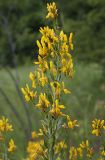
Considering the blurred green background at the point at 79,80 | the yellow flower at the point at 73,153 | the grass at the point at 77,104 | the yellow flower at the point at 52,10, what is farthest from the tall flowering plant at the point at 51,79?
the grass at the point at 77,104

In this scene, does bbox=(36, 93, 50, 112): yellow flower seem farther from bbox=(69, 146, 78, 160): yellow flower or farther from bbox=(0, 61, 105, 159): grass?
bbox=(0, 61, 105, 159): grass

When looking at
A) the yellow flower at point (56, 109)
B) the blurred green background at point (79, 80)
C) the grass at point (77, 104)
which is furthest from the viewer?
the grass at point (77, 104)

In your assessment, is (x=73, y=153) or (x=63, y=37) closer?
(x=63, y=37)

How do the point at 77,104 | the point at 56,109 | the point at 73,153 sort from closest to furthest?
the point at 56,109 < the point at 73,153 < the point at 77,104

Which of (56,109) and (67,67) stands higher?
(67,67)

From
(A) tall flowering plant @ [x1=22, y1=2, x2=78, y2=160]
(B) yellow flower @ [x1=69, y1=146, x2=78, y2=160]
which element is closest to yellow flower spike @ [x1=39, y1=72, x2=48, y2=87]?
(A) tall flowering plant @ [x1=22, y1=2, x2=78, y2=160]

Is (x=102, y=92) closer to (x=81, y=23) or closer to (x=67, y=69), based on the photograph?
(x=81, y=23)

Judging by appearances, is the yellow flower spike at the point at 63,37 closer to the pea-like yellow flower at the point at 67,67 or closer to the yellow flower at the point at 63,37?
the yellow flower at the point at 63,37

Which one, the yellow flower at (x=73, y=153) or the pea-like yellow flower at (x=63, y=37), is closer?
the pea-like yellow flower at (x=63, y=37)

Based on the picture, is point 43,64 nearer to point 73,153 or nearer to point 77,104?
point 73,153

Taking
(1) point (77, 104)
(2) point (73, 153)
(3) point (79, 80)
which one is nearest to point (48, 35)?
(2) point (73, 153)

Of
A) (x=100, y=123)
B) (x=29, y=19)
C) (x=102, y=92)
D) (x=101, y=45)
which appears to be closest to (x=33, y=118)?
(x=102, y=92)

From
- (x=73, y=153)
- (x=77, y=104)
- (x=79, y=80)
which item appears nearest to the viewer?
(x=73, y=153)
